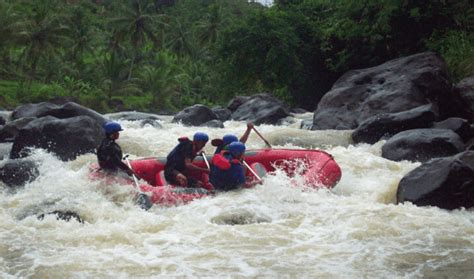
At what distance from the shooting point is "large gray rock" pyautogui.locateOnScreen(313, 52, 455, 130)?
15.2 metres

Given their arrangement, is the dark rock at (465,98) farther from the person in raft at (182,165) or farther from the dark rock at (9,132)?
the dark rock at (9,132)

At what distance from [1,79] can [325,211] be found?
34293 mm

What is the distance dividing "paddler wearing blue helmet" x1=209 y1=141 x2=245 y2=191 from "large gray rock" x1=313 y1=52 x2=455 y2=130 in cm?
783

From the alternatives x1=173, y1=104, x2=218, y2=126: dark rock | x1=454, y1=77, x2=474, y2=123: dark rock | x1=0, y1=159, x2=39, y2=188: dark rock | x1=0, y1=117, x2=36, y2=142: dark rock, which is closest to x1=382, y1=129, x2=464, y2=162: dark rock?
x1=454, y1=77, x2=474, y2=123: dark rock

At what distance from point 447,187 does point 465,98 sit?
832cm

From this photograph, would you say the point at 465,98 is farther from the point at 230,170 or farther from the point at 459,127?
the point at 230,170

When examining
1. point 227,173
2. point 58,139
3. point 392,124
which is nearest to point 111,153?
point 227,173

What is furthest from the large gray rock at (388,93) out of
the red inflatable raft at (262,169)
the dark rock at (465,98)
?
the red inflatable raft at (262,169)

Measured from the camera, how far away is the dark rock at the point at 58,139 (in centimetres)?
1145

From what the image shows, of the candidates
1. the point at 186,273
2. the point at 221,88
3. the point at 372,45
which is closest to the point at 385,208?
the point at 186,273

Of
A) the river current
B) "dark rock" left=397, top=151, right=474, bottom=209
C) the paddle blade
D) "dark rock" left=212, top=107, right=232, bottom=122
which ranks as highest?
"dark rock" left=397, top=151, right=474, bottom=209

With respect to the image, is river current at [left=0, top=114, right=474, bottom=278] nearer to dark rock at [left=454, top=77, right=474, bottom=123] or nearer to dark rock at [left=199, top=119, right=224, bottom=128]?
dark rock at [left=454, top=77, right=474, bottom=123]

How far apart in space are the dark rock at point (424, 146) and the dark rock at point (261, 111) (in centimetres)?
760

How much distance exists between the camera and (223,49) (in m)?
23.9
